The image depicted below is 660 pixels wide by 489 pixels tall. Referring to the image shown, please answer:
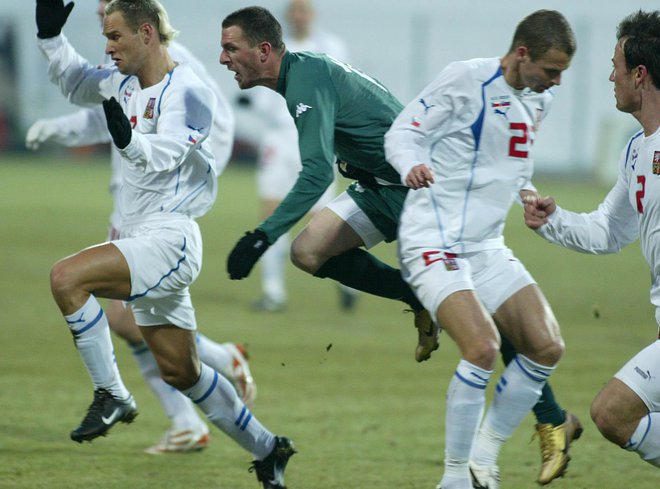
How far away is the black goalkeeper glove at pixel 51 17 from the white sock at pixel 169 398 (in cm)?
183

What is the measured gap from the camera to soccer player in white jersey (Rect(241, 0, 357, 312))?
36.9ft

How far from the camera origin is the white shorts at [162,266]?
541 centimetres

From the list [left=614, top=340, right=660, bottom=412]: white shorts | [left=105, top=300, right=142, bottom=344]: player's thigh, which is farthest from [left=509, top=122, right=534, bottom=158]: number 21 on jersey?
[left=105, top=300, right=142, bottom=344]: player's thigh

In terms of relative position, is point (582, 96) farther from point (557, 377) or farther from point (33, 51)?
point (557, 377)

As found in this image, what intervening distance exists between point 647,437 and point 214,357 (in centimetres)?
276

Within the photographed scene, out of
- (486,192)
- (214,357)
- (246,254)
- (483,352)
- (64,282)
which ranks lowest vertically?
(214,357)

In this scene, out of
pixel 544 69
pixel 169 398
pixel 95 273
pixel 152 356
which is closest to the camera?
pixel 544 69

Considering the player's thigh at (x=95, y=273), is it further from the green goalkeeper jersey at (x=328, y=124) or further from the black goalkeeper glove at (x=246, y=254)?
the green goalkeeper jersey at (x=328, y=124)

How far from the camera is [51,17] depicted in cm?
621

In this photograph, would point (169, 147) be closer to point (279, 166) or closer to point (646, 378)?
point (646, 378)

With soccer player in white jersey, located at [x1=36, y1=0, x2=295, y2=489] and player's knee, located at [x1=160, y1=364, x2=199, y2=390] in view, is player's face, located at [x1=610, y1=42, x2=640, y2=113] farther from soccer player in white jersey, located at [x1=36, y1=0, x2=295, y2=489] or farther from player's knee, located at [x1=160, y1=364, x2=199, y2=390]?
player's knee, located at [x1=160, y1=364, x2=199, y2=390]

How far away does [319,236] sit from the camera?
5.88m

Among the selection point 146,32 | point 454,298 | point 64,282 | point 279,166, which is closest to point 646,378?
point 454,298

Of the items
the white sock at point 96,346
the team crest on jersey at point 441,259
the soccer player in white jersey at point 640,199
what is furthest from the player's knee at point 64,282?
the soccer player in white jersey at point 640,199
